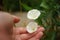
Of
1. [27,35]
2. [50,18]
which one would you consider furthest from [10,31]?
[50,18]

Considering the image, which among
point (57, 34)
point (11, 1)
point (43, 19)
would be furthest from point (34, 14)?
point (11, 1)

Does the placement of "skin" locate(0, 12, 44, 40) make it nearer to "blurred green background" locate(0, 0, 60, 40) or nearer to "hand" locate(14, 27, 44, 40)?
"hand" locate(14, 27, 44, 40)

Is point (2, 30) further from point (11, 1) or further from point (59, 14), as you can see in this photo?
point (11, 1)

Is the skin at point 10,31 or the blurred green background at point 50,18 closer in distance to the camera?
the skin at point 10,31

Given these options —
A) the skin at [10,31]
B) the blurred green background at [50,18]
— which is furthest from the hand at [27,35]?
the blurred green background at [50,18]

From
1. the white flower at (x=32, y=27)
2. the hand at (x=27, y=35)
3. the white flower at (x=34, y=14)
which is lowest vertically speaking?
the hand at (x=27, y=35)

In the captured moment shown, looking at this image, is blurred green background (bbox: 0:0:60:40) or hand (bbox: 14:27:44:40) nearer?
hand (bbox: 14:27:44:40)

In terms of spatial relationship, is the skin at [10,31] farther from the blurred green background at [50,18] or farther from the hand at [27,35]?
the blurred green background at [50,18]

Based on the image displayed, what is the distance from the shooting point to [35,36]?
1383mm

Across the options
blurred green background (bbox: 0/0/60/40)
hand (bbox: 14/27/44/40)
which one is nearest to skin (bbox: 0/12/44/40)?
hand (bbox: 14/27/44/40)

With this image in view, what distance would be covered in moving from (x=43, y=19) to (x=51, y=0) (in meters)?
0.11

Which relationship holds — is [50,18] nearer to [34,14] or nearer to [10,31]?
[34,14]

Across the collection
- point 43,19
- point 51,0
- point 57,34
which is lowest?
point 57,34

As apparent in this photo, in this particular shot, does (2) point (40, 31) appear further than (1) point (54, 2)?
No
